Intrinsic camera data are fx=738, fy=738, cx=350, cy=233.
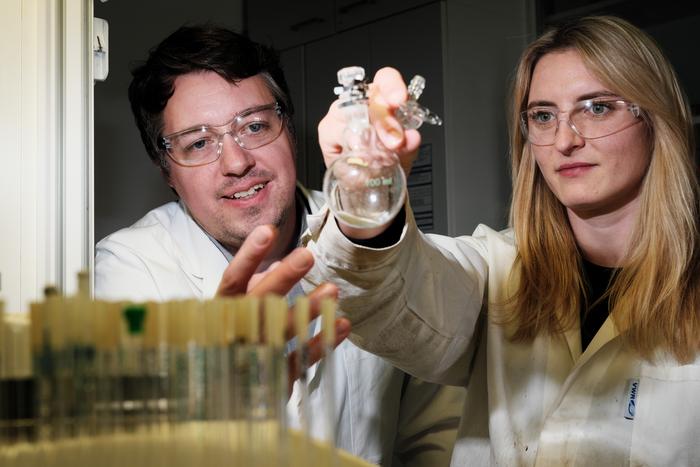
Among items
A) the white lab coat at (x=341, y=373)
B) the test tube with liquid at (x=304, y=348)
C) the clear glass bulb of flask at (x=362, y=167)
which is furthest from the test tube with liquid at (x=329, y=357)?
the white lab coat at (x=341, y=373)

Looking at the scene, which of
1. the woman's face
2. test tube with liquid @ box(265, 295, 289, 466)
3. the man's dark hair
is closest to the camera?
test tube with liquid @ box(265, 295, 289, 466)

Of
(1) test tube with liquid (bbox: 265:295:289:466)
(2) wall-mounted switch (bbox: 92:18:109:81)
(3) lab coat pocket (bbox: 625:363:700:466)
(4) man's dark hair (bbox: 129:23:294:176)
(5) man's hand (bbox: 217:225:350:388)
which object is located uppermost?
(4) man's dark hair (bbox: 129:23:294:176)

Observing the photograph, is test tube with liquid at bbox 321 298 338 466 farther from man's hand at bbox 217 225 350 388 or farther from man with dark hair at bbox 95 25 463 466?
man with dark hair at bbox 95 25 463 466

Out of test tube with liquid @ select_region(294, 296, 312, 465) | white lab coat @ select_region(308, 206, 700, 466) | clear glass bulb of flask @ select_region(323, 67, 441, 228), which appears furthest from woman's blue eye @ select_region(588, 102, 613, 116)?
test tube with liquid @ select_region(294, 296, 312, 465)

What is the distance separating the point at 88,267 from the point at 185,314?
1.83ft

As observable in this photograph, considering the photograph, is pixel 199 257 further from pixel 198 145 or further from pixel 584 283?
pixel 584 283

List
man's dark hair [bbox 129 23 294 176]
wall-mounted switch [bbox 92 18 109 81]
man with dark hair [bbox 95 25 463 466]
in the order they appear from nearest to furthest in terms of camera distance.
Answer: wall-mounted switch [bbox 92 18 109 81] → man with dark hair [bbox 95 25 463 466] → man's dark hair [bbox 129 23 294 176]

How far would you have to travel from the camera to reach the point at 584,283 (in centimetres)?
Result: 148

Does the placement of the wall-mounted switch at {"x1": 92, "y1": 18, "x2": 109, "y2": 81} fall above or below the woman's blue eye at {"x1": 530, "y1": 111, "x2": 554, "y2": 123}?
above

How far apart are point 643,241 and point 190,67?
101cm

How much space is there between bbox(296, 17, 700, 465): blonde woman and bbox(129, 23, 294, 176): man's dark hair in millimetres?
571

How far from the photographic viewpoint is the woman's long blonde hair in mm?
1354

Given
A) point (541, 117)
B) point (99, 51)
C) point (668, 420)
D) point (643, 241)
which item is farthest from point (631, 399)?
point (99, 51)

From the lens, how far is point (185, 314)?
0.57 metres
